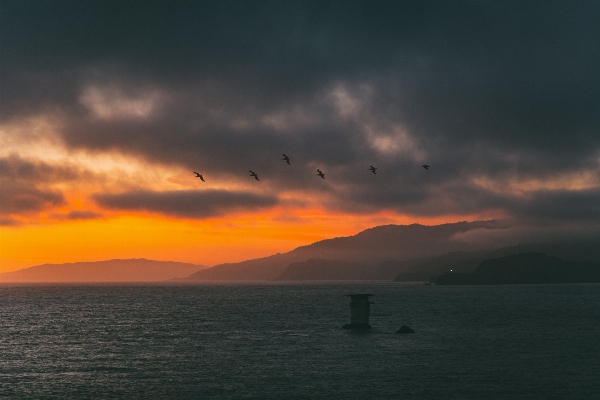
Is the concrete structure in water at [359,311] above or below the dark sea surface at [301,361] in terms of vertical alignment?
above

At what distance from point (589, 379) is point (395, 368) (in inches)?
816

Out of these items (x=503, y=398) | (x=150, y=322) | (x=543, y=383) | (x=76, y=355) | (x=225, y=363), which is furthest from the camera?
(x=150, y=322)

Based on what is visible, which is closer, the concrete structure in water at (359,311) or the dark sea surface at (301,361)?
the dark sea surface at (301,361)

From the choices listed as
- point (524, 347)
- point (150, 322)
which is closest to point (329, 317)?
point (150, 322)

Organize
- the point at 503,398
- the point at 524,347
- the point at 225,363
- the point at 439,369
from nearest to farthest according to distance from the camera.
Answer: the point at 503,398 < the point at 439,369 < the point at 225,363 < the point at 524,347

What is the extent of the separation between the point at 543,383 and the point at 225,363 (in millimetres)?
36962

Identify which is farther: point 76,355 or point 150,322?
point 150,322

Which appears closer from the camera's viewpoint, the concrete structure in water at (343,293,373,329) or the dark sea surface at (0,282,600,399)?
the dark sea surface at (0,282,600,399)

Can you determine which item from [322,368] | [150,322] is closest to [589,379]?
[322,368]

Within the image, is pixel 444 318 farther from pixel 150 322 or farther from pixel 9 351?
pixel 9 351

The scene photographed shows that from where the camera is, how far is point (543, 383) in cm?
6009

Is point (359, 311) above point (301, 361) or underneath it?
above

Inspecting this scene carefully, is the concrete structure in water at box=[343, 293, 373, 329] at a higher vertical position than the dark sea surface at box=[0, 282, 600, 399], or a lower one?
higher

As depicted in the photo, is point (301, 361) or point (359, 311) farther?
point (359, 311)
